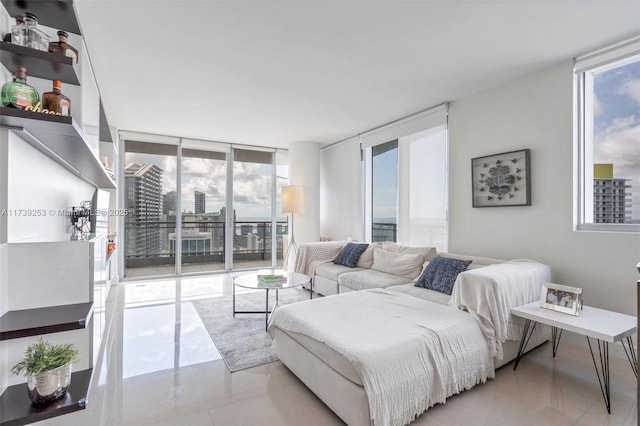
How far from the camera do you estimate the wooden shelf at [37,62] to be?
1.09 metres

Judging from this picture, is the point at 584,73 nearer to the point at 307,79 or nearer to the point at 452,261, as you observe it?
the point at 452,261

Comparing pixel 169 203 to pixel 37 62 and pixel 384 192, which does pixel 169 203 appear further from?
pixel 37 62

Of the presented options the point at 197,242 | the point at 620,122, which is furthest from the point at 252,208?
the point at 620,122

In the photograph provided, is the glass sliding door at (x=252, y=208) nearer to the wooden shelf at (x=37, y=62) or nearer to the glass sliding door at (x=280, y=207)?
the glass sliding door at (x=280, y=207)

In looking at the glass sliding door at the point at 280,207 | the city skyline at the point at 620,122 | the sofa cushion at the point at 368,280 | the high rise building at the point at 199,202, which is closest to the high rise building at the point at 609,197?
the city skyline at the point at 620,122

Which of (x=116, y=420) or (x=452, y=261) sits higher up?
(x=452, y=261)

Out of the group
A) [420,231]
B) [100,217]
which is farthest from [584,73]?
[100,217]

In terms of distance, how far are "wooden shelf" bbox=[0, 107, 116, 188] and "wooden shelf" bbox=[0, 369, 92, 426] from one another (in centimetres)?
100

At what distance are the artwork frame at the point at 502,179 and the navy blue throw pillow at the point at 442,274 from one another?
0.79 m

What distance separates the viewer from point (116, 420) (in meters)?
1.76

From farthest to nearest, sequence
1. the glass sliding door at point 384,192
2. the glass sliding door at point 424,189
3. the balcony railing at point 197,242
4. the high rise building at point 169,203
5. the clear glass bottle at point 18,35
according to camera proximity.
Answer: the high rise building at point 169,203 → the balcony railing at point 197,242 → the glass sliding door at point 384,192 → the glass sliding door at point 424,189 → the clear glass bottle at point 18,35

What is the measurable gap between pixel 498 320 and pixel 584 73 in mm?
2323

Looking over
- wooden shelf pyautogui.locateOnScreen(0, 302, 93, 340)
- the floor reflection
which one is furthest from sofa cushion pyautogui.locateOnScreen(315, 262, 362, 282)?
wooden shelf pyautogui.locateOnScreen(0, 302, 93, 340)

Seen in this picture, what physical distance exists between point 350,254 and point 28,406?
3584 mm
